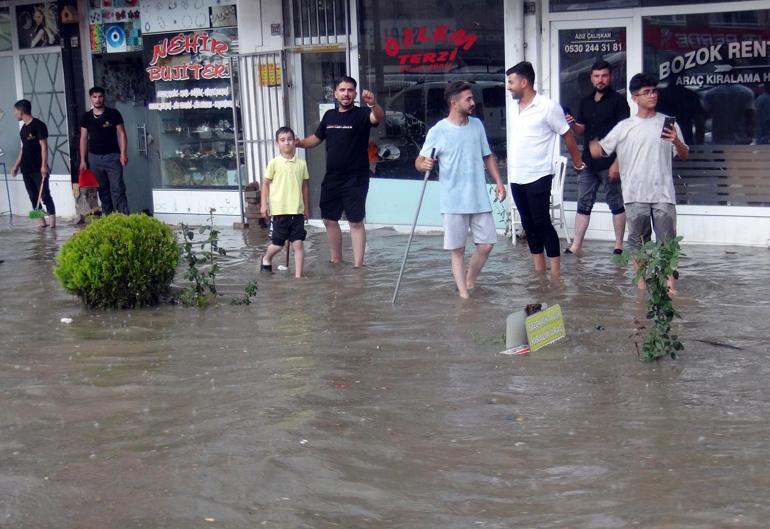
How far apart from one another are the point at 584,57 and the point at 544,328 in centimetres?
551

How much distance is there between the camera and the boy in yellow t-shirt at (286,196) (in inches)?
422

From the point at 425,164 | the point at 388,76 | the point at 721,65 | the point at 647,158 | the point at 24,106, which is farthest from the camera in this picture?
the point at 24,106

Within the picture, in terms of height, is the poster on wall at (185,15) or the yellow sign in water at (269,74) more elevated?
the poster on wall at (185,15)

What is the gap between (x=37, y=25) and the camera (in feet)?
57.1

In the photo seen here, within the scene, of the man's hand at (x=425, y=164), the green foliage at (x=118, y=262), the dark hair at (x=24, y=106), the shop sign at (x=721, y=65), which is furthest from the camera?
the dark hair at (x=24, y=106)

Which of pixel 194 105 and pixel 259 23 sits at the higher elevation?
pixel 259 23

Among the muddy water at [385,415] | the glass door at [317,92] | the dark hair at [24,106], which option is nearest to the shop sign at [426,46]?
the glass door at [317,92]

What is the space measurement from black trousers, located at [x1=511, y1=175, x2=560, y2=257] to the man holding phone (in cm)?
73

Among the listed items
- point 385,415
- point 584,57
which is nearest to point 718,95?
point 584,57

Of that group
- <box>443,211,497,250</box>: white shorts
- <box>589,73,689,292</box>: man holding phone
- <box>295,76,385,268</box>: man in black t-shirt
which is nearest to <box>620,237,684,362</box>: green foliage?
<box>589,73,689,292</box>: man holding phone

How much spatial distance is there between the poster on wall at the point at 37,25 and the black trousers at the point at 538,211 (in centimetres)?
980

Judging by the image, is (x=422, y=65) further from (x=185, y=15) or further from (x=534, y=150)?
(x=534, y=150)

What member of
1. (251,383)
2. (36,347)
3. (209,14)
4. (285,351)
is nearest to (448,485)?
(251,383)

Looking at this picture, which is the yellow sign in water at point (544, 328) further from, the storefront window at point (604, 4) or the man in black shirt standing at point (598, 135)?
the storefront window at point (604, 4)
